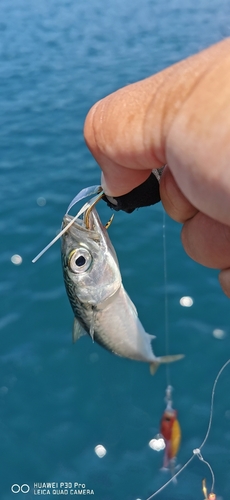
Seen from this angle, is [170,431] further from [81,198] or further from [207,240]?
[81,198]

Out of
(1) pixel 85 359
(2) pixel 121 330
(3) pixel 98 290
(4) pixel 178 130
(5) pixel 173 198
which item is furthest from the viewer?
(1) pixel 85 359

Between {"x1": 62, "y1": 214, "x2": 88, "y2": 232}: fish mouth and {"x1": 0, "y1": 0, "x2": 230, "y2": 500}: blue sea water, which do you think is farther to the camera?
{"x1": 0, "y1": 0, "x2": 230, "y2": 500}: blue sea water

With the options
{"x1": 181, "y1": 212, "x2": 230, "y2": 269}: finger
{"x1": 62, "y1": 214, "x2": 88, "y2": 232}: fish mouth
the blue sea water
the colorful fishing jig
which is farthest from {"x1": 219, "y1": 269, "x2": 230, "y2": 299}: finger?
the blue sea water

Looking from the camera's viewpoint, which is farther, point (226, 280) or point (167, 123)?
point (226, 280)

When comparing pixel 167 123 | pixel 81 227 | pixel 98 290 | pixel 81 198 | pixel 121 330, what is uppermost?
pixel 167 123

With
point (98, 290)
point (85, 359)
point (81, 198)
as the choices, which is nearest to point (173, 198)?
point (81, 198)

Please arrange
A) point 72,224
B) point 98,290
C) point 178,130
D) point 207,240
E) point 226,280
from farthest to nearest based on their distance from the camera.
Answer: point 98,290 < point 72,224 < point 226,280 < point 207,240 < point 178,130

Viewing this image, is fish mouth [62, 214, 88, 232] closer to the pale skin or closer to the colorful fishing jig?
the pale skin
